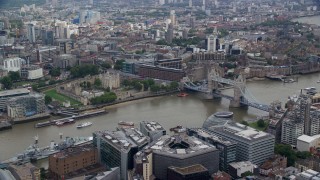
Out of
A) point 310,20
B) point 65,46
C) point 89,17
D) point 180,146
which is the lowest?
point 180,146

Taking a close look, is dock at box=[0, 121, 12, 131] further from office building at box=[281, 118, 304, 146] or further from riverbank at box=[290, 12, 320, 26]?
riverbank at box=[290, 12, 320, 26]

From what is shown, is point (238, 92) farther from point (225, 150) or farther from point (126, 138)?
point (126, 138)

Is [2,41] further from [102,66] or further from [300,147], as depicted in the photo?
[300,147]

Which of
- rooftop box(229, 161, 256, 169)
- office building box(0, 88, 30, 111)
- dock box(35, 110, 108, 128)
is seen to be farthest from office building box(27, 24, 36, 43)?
rooftop box(229, 161, 256, 169)

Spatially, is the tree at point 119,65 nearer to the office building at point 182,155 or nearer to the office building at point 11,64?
the office building at point 11,64

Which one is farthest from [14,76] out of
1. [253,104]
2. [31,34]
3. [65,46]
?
[253,104]

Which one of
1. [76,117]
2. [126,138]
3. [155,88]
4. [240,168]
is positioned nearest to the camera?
[240,168]
